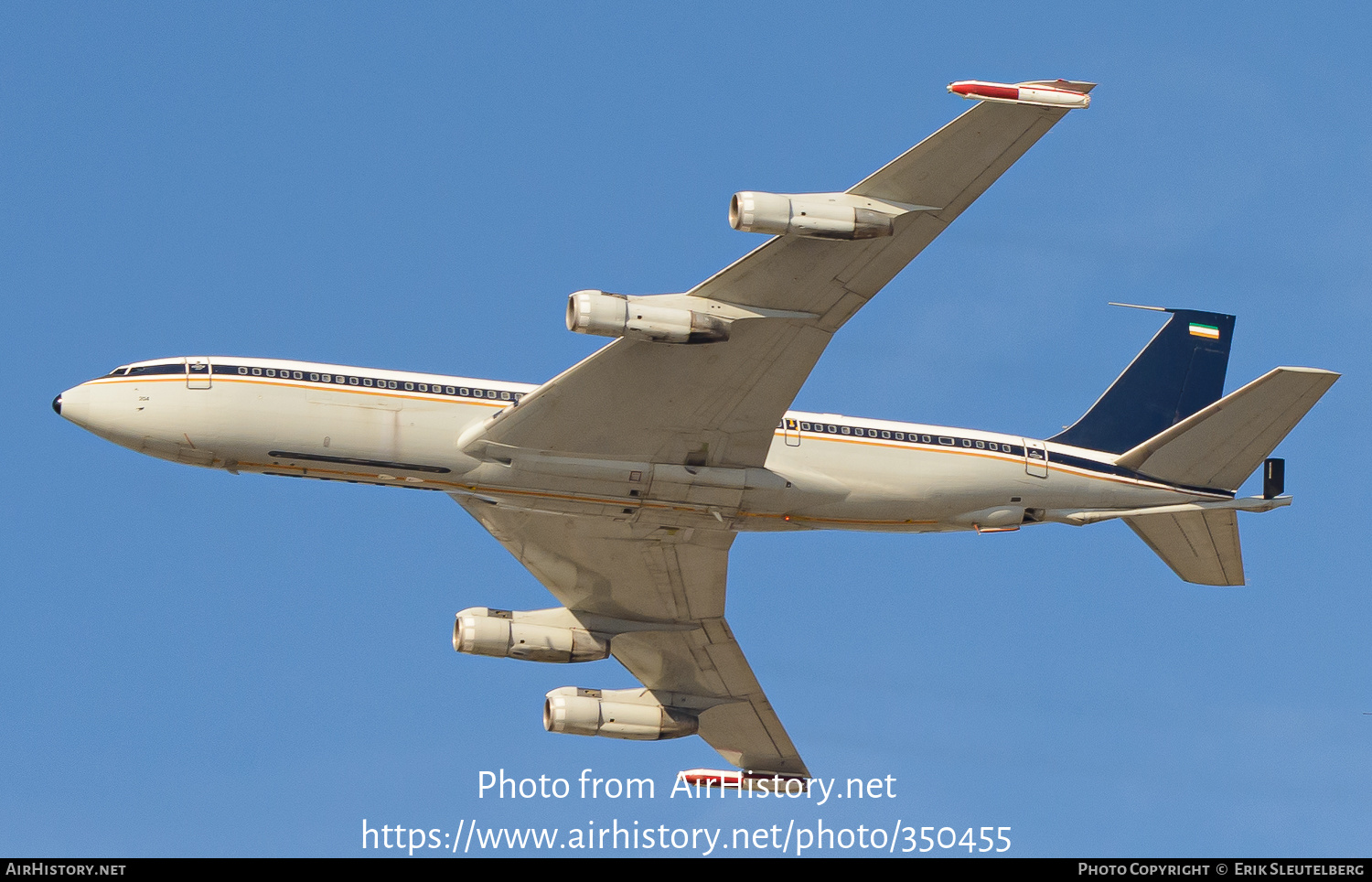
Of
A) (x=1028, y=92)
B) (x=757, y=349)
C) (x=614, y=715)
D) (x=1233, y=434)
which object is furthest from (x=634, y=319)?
(x=1233, y=434)

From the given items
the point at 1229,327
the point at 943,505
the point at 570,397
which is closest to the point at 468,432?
the point at 570,397

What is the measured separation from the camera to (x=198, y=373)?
47.0 meters

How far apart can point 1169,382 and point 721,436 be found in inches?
638

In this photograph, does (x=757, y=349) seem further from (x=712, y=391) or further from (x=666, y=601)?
(x=666, y=601)

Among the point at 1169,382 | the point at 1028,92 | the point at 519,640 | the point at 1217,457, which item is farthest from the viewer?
the point at 1169,382

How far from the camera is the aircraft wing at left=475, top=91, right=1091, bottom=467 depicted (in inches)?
1697

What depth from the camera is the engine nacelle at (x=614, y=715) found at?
56.1 metres

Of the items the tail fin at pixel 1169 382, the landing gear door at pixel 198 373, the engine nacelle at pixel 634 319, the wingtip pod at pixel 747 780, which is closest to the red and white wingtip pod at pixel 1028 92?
the engine nacelle at pixel 634 319

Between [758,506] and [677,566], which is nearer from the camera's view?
[758,506]

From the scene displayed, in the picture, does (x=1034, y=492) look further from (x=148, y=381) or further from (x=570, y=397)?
(x=148, y=381)

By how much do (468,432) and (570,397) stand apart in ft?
9.81

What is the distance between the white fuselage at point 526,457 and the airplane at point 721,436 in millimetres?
66

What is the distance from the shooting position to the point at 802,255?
44.2 metres
